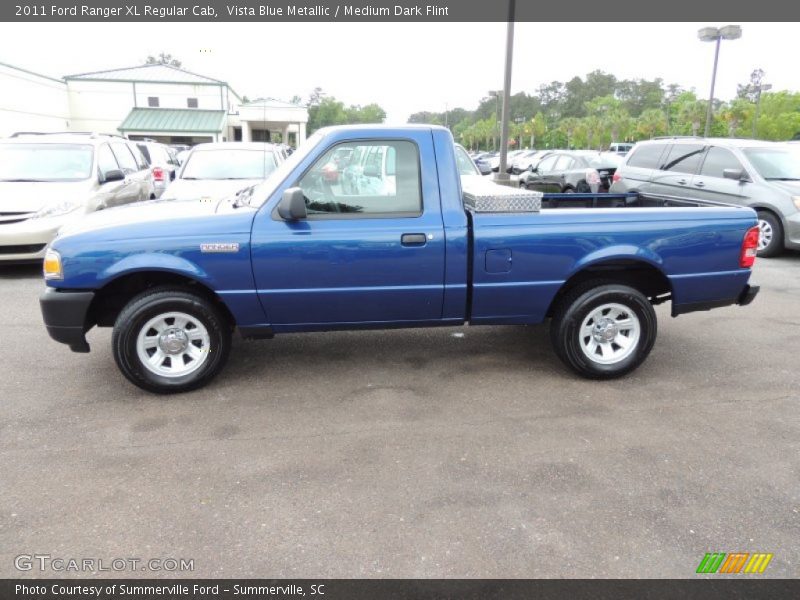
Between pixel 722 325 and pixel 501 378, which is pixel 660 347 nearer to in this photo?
pixel 722 325

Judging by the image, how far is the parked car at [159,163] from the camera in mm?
12750

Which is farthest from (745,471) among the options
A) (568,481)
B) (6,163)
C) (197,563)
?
(6,163)

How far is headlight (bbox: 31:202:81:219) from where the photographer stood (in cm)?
772

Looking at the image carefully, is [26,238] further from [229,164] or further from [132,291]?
[132,291]

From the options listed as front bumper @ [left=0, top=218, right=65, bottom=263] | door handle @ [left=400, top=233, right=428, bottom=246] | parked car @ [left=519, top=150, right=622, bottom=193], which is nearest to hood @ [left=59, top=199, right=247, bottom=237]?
door handle @ [left=400, top=233, right=428, bottom=246]

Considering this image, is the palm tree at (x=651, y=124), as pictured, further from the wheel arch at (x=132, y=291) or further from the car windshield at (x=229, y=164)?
the wheel arch at (x=132, y=291)

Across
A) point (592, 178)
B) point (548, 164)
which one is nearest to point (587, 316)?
point (592, 178)

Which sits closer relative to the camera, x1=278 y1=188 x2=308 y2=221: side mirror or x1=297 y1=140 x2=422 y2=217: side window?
x1=278 y1=188 x2=308 y2=221: side mirror

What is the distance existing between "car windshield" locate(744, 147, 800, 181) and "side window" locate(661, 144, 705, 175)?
778 mm

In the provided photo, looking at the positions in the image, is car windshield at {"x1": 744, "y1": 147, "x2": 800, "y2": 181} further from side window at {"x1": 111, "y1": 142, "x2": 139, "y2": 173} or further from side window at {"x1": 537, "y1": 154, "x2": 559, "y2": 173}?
side window at {"x1": 111, "y1": 142, "x2": 139, "y2": 173}

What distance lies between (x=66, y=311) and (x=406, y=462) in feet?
8.50

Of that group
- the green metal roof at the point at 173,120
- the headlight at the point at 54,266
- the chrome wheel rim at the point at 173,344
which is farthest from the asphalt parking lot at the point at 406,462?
the green metal roof at the point at 173,120

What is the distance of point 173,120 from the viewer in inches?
1700

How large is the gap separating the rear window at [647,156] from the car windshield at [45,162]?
9723 mm
